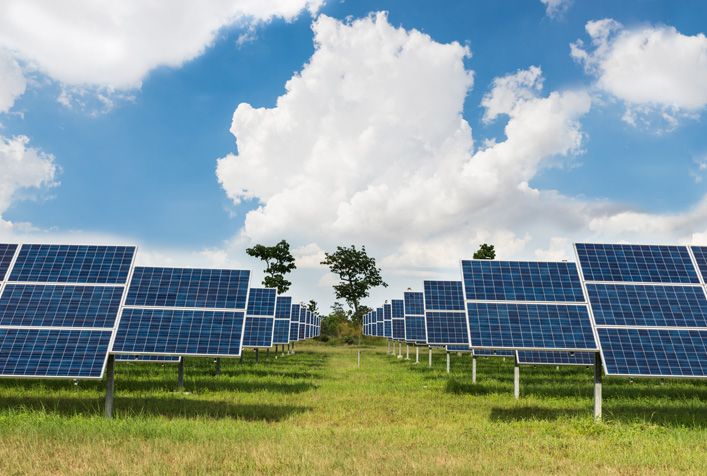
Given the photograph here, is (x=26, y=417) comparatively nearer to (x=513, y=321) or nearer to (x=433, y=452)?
(x=433, y=452)

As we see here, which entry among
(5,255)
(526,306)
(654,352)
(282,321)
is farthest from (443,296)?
(5,255)

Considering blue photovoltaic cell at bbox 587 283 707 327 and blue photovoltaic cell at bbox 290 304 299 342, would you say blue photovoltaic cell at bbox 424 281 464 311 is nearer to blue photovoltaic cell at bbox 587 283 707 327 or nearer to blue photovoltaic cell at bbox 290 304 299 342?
blue photovoltaic cell at bbox 587 283 707 327

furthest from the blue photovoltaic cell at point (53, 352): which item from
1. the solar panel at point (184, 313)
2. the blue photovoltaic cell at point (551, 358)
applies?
the blue photovoltaic cell at point (551, 358)

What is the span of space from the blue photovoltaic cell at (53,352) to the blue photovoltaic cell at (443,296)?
22179 mm

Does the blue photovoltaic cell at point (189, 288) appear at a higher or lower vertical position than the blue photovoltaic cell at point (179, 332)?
higher

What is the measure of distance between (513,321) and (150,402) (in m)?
13.9

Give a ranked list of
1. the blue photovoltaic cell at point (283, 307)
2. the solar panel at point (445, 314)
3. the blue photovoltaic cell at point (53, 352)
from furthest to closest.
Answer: the blue photovoltaic cell at point (283, 307) < the solar panel at point (445, 314) < the blue photovoltaic cell at point (53, 352)

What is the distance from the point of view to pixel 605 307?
15.8m

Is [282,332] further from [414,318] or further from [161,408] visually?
[161,408]

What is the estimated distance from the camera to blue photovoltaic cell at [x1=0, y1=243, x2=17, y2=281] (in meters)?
16.5

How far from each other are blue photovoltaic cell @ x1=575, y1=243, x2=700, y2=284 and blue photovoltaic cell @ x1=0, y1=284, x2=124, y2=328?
16961 mm

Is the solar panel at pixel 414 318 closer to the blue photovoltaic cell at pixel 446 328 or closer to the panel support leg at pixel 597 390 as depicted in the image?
the blue photovoltaic cell at pixel 446 328

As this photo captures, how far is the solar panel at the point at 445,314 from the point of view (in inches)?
1151

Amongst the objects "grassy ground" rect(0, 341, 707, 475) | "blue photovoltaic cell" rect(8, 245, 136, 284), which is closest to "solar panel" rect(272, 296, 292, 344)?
"grassy ground" rect(0, 341, 707, 475)
